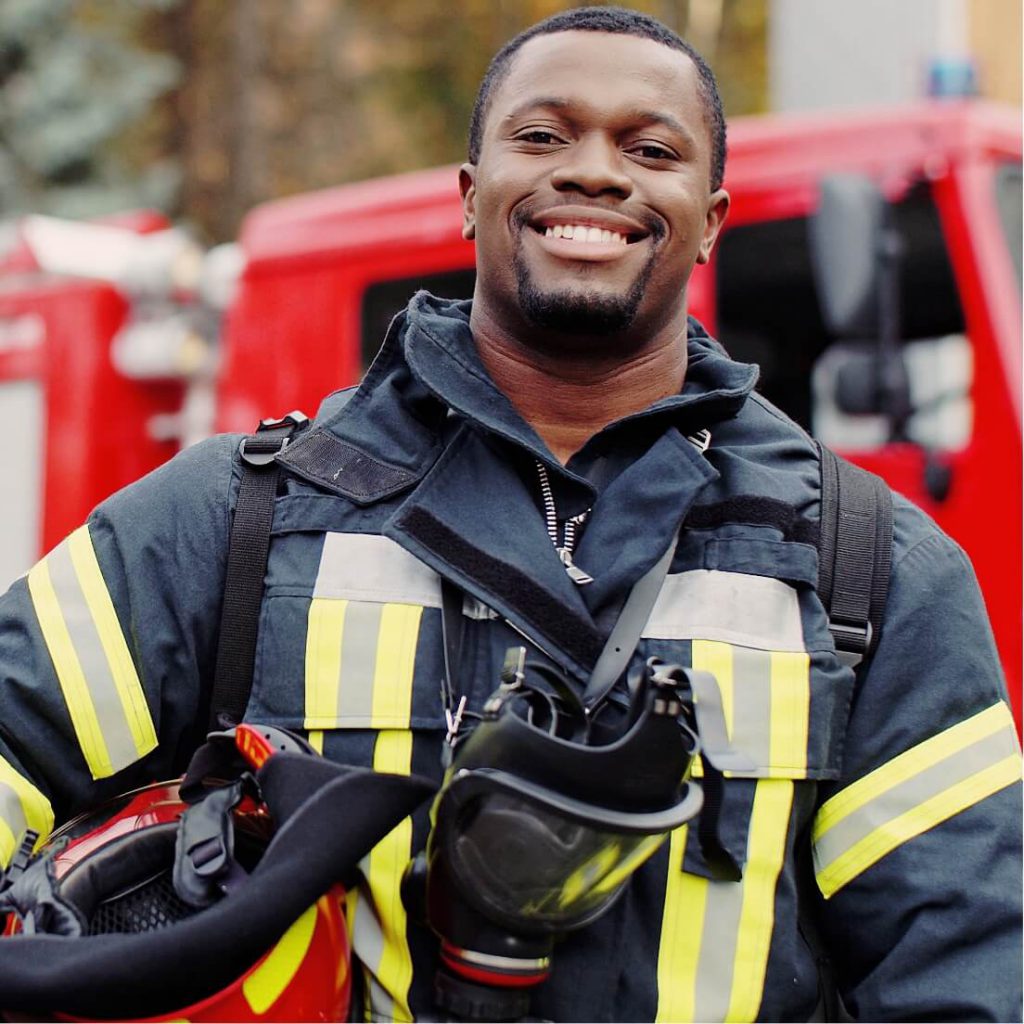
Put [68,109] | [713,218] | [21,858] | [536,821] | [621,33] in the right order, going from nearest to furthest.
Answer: [536,821] → [21,858] → [621,33] → [713,218] → [68,109]

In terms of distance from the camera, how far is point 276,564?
176 centimetres

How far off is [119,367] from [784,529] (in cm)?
378

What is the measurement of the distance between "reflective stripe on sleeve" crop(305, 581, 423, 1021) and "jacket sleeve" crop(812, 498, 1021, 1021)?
0.47 metres

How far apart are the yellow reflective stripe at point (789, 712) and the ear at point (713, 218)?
58cm

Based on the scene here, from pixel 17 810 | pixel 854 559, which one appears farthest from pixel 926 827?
pixel 17 810

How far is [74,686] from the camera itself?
1.72 m

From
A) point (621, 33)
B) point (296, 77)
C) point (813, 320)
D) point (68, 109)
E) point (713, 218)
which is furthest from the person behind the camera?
point (296, 77)

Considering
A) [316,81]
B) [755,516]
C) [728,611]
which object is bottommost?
[728,611]

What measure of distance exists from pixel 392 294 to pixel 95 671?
2.94 meters

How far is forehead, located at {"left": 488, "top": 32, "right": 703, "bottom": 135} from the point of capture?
1.88 metres

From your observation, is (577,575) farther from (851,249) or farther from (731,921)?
(851,249)

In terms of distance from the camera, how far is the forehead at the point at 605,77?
1.88 meters

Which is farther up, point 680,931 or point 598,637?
point 598,637

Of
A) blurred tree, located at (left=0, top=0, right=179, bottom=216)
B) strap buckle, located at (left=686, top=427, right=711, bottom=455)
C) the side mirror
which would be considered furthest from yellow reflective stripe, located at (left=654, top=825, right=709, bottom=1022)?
blurred tree, located at (left=0, top=0, right=179, bottom=216)
